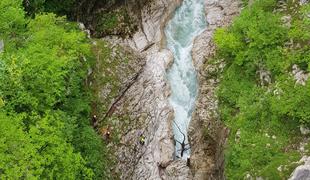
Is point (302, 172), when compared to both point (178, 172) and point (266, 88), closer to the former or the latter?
point (266, 88)

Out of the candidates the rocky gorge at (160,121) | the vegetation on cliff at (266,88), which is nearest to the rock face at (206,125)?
the rocky gorge at (160,121)

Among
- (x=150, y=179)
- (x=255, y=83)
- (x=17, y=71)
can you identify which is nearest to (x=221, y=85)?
(x=255, y=83)

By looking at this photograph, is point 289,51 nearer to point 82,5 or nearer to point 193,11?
point 193,11

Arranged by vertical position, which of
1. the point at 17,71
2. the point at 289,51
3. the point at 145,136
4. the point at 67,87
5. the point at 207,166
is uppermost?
the point at 17,71

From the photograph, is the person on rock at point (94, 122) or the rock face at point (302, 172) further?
the person on rock at point (94, 122)

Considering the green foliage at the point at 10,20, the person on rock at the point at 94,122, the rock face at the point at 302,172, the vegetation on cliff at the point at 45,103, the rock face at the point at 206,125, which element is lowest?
the rock face at the point at 206,125

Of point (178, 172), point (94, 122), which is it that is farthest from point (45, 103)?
point (178, 172)

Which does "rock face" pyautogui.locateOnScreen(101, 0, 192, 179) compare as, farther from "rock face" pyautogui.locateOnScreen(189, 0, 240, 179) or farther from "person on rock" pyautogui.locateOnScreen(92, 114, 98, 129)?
"person on rock" pyautogui.locateOnScreen(92, 114, 98, 129)

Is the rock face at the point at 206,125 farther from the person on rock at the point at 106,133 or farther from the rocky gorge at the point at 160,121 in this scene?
the person on rock at the point at 106,133
